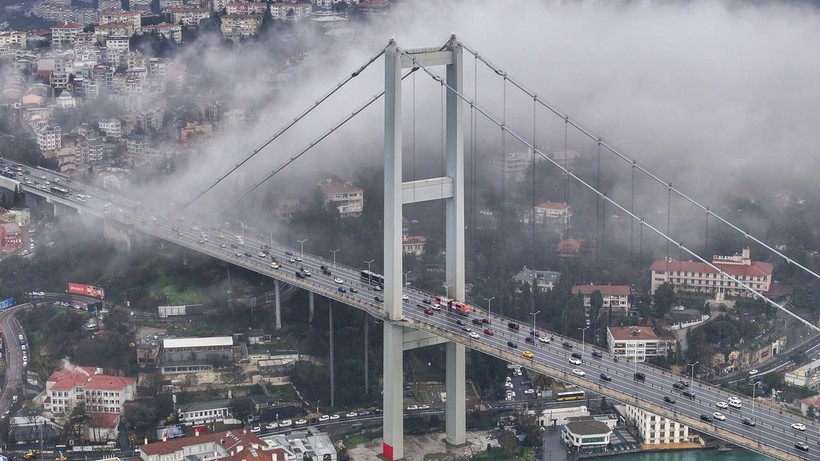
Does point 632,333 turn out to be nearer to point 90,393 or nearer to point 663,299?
point 663,299

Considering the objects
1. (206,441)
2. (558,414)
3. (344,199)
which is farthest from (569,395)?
(344,199)

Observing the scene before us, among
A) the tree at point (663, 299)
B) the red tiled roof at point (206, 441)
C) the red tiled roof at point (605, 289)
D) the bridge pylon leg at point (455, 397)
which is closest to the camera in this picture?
the red tiled roof at point (206, 441)

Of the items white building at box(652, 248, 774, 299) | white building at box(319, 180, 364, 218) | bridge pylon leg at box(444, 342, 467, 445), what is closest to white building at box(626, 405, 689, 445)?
bridge pylon leg at box(444, 342, 467, 445)

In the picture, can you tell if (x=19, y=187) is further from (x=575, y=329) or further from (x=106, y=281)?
(x=575, y=329)

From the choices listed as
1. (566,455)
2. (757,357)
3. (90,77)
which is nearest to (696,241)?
(757,357)

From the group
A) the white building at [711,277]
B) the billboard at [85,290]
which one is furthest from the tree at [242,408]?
the white building at [711,277]

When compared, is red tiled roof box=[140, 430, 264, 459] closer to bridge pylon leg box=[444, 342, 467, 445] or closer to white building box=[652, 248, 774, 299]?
bridge pylon leg box=[444, 342, 467, 445]

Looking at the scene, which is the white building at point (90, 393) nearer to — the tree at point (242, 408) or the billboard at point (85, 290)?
the tree at point (242, 408)
